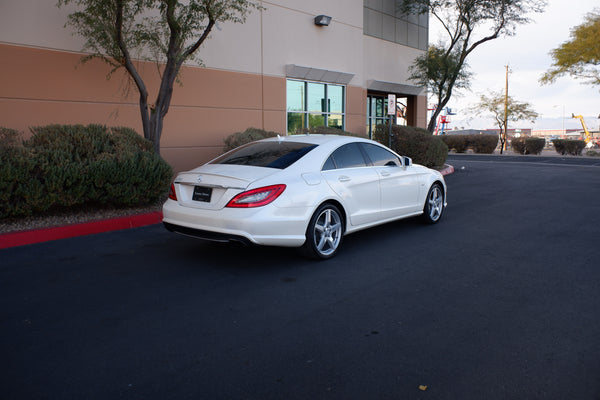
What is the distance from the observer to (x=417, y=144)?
17781mm

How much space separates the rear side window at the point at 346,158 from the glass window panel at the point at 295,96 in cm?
947

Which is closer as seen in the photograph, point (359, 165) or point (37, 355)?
point (37, 355)

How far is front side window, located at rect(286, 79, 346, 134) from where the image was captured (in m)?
16.0

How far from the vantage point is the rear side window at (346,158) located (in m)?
6.24

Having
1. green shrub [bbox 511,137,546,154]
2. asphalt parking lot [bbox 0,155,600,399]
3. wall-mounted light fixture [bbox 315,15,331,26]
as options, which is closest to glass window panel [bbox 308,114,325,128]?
wall-mounted light fixture [bbox 315,15,331,26]

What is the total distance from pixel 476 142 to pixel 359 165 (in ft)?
106

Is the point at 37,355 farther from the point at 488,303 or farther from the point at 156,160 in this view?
the point at 156,160

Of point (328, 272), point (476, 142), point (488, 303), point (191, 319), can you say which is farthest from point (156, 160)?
point (476, 142)

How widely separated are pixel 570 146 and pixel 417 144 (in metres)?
20.3

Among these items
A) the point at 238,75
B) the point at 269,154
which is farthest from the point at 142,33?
the point at 269,154

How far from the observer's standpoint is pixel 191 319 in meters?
4.12

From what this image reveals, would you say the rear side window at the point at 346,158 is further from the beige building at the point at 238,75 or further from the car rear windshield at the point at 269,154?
the beige building at the point at 238,75

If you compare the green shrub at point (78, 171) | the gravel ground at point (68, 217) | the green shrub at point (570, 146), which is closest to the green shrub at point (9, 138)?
the green shrub at point (78, 171)

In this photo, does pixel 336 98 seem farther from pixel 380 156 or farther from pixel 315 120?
pixel 380 156
